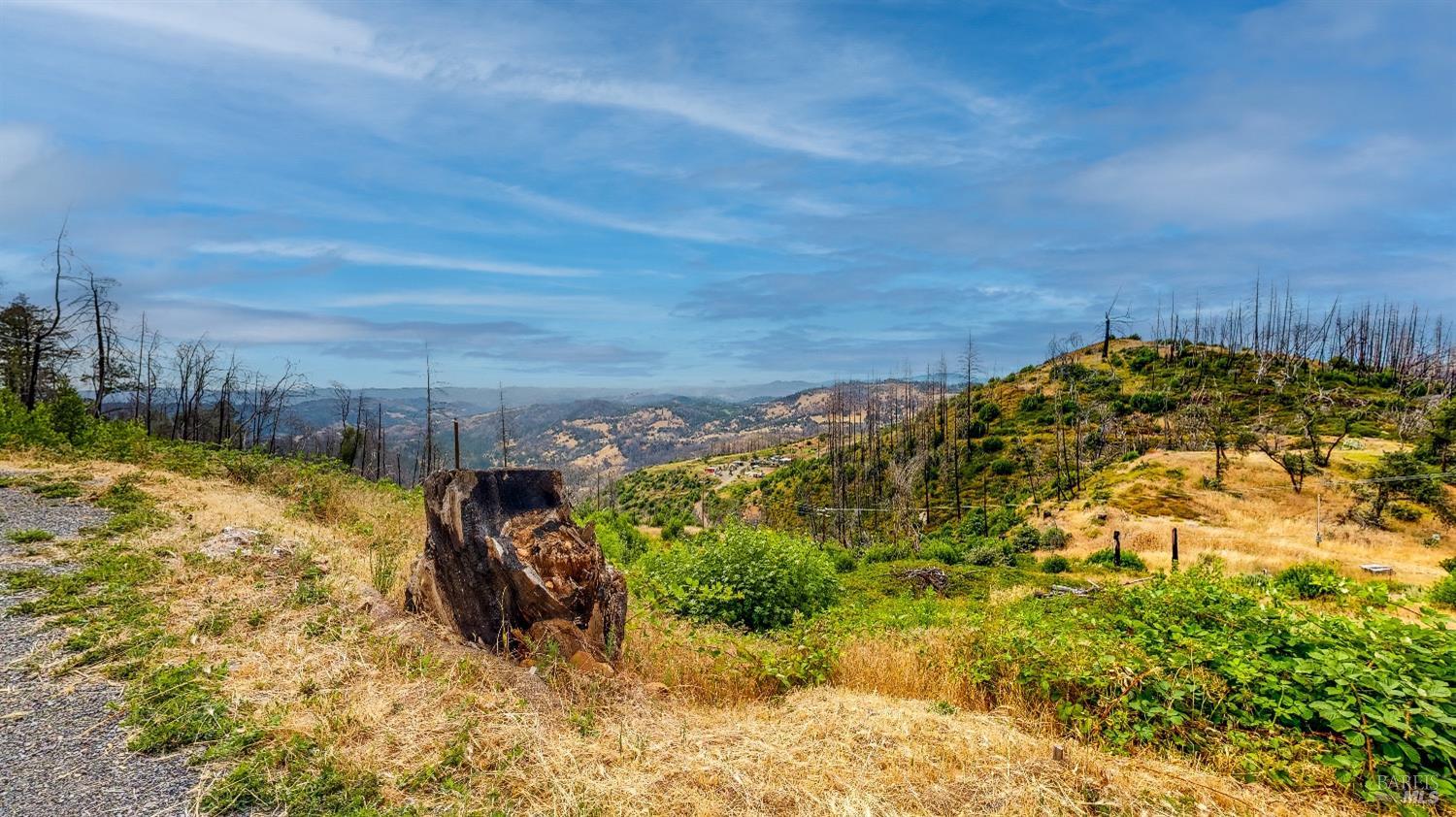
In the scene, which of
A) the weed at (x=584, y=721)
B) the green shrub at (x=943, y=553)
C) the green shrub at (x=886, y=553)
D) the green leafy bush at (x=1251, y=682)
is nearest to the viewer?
the green leafy bush at (x=1251, y=682)

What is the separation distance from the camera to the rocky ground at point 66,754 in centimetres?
381

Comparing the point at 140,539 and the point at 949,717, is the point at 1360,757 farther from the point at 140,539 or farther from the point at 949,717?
the point at 140,539

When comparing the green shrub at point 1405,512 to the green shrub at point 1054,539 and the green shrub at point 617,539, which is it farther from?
the green shrub at point 617,539

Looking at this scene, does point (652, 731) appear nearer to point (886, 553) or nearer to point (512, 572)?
point (512, 572)

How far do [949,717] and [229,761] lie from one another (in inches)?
210

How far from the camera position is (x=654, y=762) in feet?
14.8

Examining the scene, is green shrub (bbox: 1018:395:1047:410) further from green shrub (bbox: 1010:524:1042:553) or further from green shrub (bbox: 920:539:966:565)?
green shrub (bbox: 920:539:966:565)

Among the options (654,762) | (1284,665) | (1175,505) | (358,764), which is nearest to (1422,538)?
(1175,505)

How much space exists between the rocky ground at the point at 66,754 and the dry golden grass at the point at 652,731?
659mm

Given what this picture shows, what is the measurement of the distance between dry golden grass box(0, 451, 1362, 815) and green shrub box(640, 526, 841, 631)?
11.8 feet

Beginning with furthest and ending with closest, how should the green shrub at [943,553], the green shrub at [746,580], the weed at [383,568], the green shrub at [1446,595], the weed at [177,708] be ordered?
the green shrub at [943,553]
the green shrub at [1446,595]
the green shrub at [746,580]
the weed at [383,568]
the weed at [177,708]

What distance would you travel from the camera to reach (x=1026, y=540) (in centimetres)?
2984

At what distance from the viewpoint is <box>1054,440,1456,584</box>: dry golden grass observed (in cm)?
2417

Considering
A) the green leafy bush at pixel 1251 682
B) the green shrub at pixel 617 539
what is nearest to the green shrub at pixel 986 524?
the green shrub at pixel 617 539
